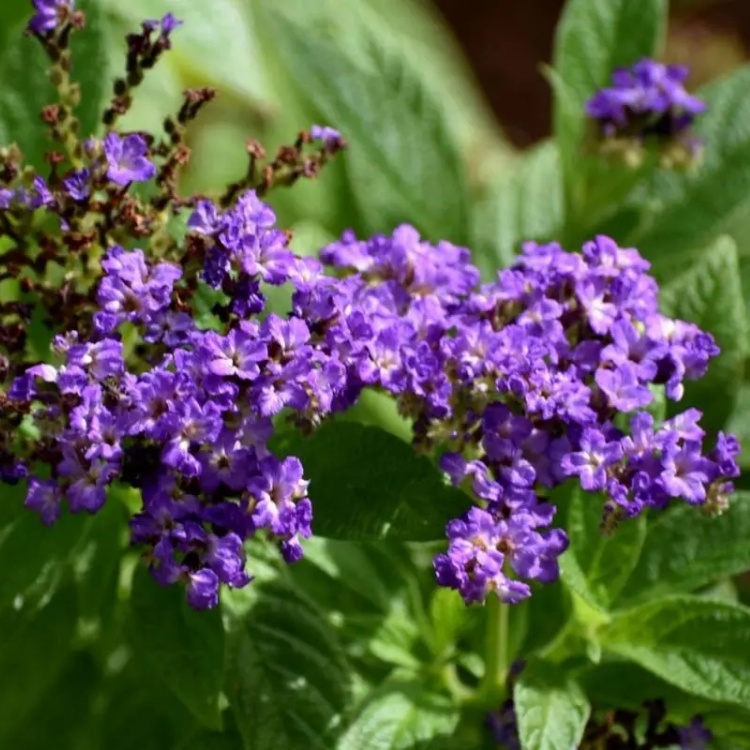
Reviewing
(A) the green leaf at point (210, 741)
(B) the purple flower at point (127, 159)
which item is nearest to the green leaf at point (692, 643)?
(A) the green leaf at point (210, 741)

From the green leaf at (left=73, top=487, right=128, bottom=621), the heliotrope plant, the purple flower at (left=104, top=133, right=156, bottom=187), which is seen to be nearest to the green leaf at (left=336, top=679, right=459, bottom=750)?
the heliotrope plant

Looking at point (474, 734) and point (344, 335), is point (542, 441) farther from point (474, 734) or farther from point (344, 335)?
Answer: point (474, 734)

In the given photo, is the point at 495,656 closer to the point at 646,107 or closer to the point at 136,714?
the point at 136,714

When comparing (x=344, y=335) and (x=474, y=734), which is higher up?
(x=344, y=335)

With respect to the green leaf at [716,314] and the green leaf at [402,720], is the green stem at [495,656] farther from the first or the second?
the green leaf at [716,314]

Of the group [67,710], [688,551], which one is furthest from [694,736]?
[67,710]

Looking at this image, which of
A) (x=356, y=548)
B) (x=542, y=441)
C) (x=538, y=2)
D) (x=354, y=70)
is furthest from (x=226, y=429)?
(x=538, y=2)

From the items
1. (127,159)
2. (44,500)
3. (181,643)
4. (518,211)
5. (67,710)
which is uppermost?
(127,159)
